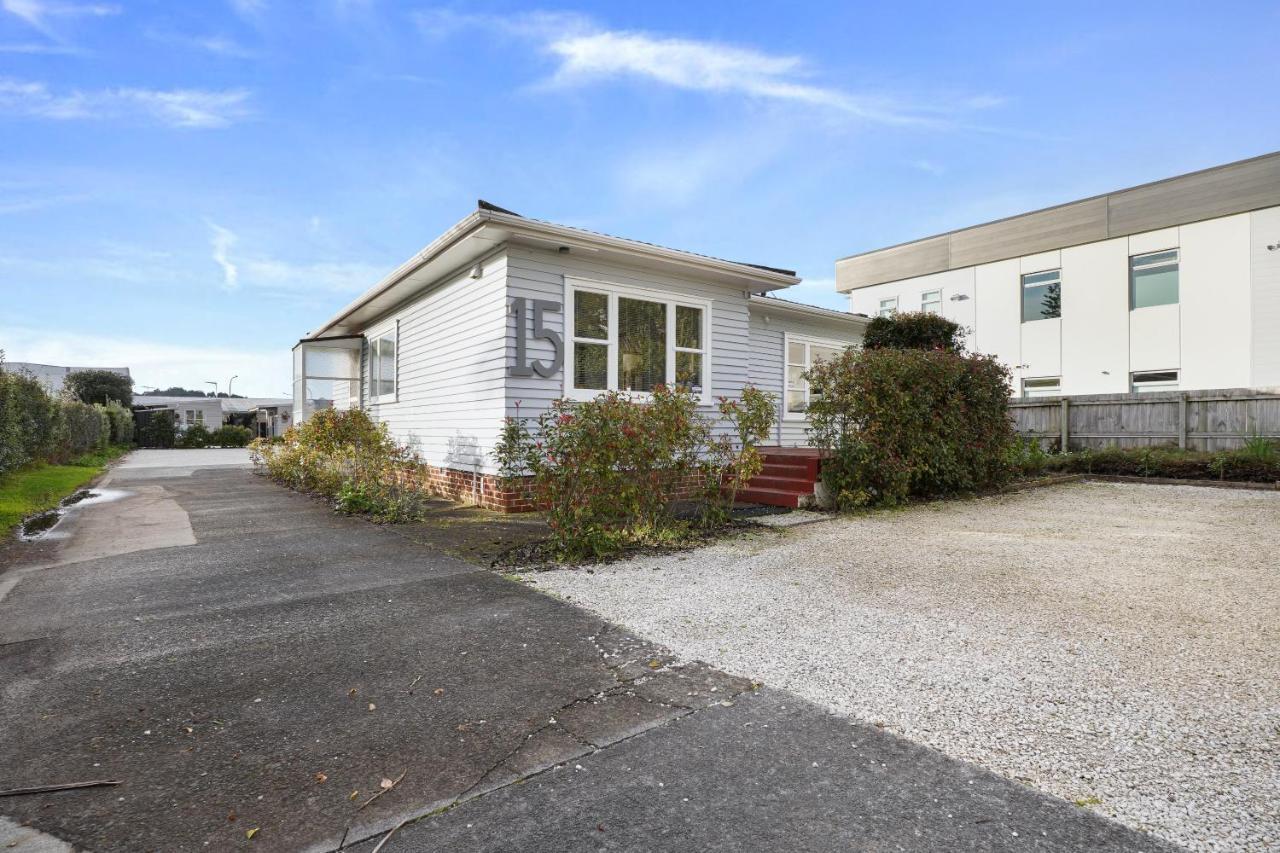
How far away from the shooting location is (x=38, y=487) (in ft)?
33.3

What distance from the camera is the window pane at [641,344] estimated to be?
8727mm

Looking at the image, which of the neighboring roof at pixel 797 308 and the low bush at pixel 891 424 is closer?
the low bush at pixel 891 424

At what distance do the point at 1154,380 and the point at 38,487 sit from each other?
23.9 m

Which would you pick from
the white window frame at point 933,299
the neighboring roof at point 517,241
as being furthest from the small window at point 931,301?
the neighboring roof at point 517,241

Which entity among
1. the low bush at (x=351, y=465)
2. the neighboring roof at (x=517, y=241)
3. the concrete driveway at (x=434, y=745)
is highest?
the neighboring roof at (x=517, y=241)

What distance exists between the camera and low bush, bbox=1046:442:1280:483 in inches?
385

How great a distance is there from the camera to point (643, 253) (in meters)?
8.33

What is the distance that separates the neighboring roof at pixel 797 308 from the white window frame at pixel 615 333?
2.21 m

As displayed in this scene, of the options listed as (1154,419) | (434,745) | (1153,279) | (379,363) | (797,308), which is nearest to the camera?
(434,745)

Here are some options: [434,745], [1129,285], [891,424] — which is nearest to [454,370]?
[891,424]

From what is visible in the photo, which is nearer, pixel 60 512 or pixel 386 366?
pixel 60 512

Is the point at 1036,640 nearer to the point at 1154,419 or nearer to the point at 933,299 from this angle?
the point at 1154,419

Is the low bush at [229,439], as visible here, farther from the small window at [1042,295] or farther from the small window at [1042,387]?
the small window at [1042,295]

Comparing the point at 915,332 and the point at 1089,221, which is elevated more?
the point at 1089,221
